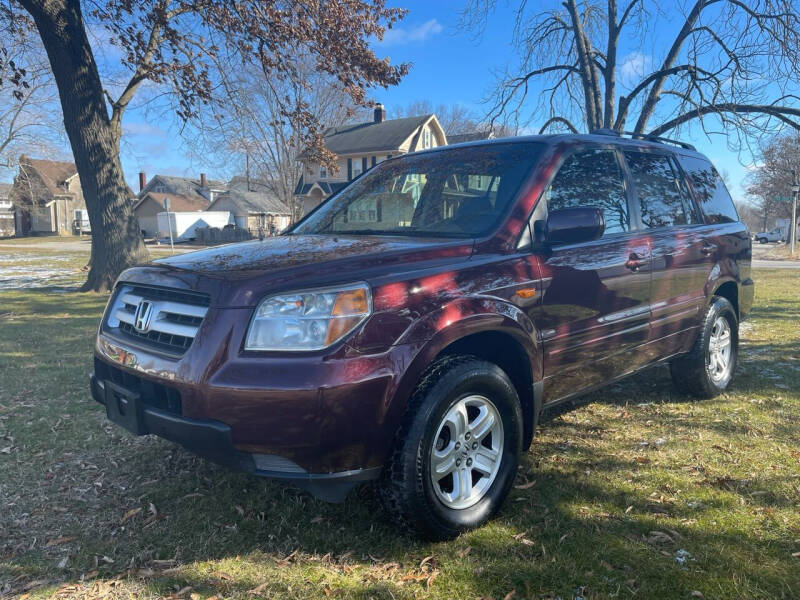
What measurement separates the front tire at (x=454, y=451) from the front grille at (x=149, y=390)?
98 cm

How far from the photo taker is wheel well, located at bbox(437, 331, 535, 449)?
9.66ft

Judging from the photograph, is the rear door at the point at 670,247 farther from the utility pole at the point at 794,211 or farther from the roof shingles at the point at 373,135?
the roof shingles at the point at 373,135

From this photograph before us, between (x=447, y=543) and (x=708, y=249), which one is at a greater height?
(x=708, y=249)

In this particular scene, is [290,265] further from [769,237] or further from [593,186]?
[769,237]

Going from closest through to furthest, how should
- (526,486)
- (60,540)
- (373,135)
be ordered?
1. (60,540)
2. (526,486)
3. (373,135)

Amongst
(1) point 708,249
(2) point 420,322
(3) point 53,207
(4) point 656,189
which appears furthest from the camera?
(3) point 53,207

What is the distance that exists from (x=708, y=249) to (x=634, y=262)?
117 centimetres

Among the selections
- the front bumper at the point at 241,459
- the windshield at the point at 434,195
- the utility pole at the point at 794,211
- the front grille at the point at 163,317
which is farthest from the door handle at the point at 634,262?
the utility pole at the point at 794,211

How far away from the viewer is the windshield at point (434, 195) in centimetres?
333

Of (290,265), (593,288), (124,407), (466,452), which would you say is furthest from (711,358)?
(124,407)

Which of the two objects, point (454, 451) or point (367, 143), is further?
point (367, 143)

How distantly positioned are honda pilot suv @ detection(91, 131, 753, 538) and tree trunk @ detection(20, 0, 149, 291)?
9130 millimetres

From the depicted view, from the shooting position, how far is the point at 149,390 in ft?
8.79

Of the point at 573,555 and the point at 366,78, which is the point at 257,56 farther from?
the point at 573,555
